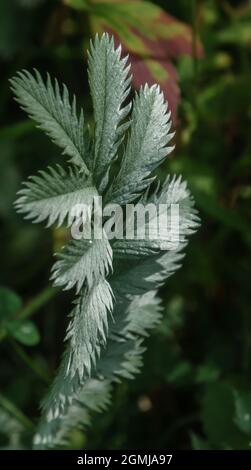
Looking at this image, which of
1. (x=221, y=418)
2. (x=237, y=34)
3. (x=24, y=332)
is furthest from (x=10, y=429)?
(x=237, y=34)

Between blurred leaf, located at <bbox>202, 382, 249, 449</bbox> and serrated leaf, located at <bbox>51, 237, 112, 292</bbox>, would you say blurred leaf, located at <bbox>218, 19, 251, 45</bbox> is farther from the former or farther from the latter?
serrated leaf, located at <bbox>51, 237, 112, 292</bbox>

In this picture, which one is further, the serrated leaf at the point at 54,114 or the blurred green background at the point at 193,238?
the blurred green background at the point at 193,238

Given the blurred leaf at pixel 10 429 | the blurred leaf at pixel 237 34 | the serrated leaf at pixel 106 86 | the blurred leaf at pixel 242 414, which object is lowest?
the blurred leaf at pixel 10 429

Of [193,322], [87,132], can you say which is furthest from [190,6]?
[87,132]

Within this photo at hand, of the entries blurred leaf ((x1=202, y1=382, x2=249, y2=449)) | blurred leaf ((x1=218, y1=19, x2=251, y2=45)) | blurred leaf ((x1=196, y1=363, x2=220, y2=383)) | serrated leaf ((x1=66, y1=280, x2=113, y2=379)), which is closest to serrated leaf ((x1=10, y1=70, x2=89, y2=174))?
serrated leaf ((x1=66, y1=280, x2=113, y2=379))

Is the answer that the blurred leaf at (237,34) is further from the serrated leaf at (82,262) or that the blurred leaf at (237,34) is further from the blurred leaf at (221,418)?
the serrated leaf at (82,262)

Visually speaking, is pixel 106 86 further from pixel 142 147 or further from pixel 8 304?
pixel 8 304

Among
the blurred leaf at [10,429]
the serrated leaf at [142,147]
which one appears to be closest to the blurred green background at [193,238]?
the blurred leaf at [10,429]
